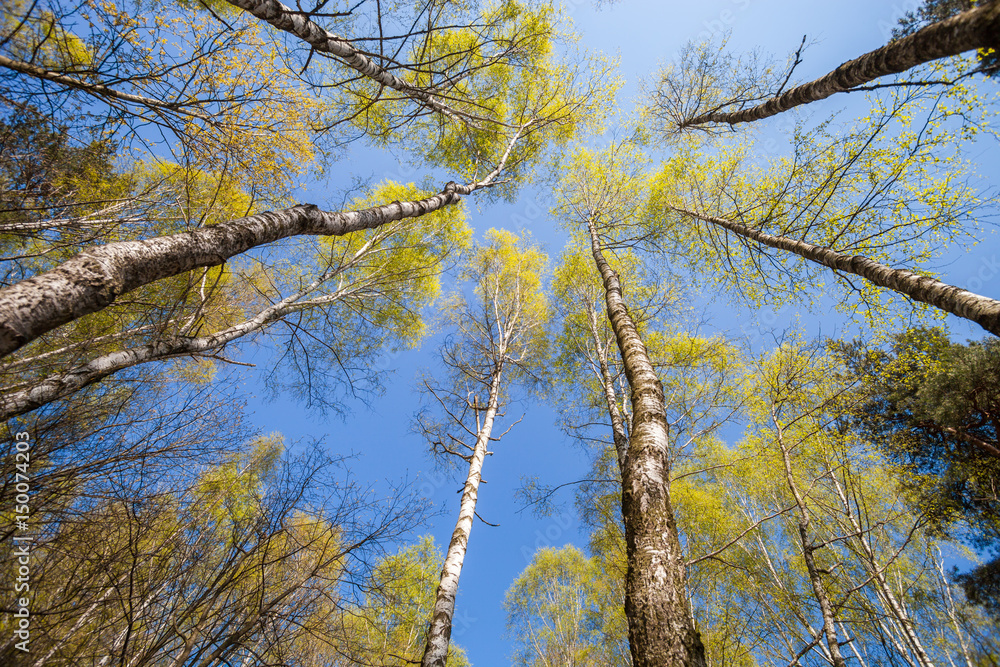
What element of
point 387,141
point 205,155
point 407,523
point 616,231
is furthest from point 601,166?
point 407,523

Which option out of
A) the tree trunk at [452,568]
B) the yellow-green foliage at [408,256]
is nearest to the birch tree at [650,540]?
the tree trunk at [452,568]

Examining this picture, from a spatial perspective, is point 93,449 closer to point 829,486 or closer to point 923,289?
point 923,289

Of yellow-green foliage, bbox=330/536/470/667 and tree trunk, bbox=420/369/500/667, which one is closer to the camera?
tree trunk, bbox=420/369/500/667

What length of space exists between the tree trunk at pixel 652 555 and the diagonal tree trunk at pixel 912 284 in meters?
2.35

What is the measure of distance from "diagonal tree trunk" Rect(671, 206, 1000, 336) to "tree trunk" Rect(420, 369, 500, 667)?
16.4 ft

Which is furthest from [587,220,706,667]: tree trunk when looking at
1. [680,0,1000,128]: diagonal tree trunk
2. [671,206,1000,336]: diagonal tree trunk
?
[680,0,1000,128]: diagonal tree trunk

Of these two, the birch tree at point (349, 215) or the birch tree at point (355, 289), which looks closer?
the birch tree at point (349, 215)

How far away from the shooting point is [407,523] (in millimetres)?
3965

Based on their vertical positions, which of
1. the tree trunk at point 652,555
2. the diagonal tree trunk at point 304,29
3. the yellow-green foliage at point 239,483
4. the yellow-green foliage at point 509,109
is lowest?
the tree trunk at point 652,555

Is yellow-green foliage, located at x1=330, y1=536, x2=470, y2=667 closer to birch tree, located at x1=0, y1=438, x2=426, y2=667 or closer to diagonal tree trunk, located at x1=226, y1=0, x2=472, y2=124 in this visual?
birch tree, located at x1=0, y1=438, x2=426, y2=667

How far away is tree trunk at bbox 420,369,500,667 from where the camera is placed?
127 inches

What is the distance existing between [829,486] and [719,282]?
13.7 feet

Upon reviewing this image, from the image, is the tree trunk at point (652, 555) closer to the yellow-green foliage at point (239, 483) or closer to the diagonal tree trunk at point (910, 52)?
the diagonal tree trunk at point (910, 52)

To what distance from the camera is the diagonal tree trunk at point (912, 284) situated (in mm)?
2641
